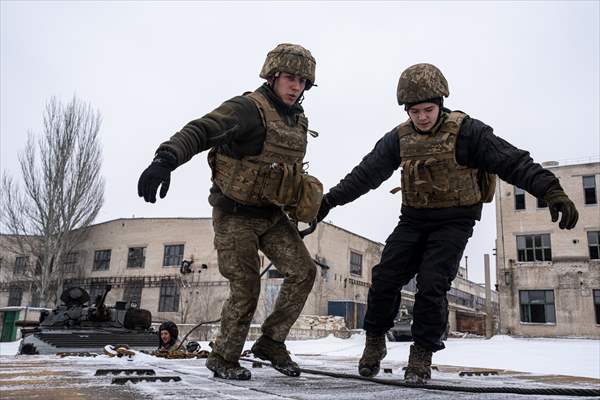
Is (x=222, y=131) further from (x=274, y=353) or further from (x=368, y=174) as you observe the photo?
(x=274, y=353)

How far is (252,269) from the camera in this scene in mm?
3068

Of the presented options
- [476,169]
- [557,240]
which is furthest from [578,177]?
[476,169]

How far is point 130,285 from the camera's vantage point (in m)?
28.6

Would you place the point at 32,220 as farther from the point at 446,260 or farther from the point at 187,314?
the point at 446,260

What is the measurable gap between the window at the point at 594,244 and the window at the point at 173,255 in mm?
20216

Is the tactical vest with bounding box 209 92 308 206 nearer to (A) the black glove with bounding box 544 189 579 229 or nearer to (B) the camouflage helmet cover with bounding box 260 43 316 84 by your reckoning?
(B) the camouflage helmet cover with bounding box 260 43 316 84

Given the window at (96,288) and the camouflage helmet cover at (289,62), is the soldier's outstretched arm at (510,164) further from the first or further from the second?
the window at (96,288)

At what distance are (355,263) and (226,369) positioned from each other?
1053 inches

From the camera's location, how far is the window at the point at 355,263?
28.8 metres

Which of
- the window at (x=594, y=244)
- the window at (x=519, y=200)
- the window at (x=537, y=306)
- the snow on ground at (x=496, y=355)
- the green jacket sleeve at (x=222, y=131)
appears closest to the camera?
the green jacket sleeve at (x=222, y=131)

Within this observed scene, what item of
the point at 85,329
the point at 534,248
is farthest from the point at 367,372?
the point at 534,248

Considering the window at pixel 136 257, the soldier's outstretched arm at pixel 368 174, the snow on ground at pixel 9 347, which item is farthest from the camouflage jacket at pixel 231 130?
the window at pixel 136 257

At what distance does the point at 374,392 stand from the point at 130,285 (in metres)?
28.4

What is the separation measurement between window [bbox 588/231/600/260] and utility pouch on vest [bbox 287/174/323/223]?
25552mm
